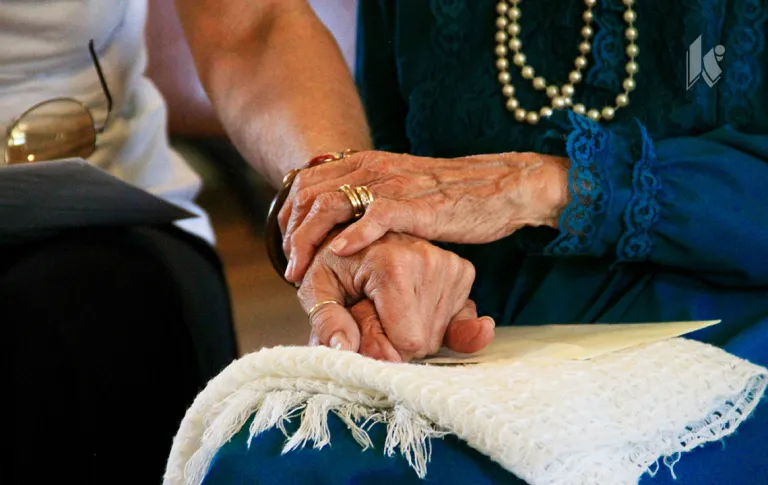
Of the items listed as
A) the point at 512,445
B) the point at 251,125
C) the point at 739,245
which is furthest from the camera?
the point at 251,125

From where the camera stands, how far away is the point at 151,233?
30.0 inches

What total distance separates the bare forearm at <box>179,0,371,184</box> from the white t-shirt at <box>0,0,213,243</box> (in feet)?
0.26

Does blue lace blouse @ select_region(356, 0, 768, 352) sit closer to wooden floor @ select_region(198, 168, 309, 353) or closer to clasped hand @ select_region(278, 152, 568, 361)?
clasped hand @ select_region(278, 152, 568, 361)

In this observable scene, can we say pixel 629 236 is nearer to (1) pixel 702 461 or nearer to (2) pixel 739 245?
(2) pixel 739 245

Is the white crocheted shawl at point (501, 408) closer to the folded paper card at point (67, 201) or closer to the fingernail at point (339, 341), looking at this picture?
the fingernail at point (339, 341)

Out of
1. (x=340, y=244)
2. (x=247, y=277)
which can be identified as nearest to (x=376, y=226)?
(x=340, y=244)

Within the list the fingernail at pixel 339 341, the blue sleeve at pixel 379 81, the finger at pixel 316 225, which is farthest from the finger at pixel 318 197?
the blue sleeve at pixel 379 81

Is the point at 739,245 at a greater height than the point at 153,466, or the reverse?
the point at 739,245

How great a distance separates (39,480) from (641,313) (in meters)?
0.50

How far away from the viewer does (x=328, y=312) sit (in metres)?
0.53

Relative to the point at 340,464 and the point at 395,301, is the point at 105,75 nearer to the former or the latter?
the point at 395,301

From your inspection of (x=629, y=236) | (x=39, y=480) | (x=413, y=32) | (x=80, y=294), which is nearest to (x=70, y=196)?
(x=80, y=294)

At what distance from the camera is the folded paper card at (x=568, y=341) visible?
1.56ft

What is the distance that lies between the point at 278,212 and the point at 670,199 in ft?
0.98
